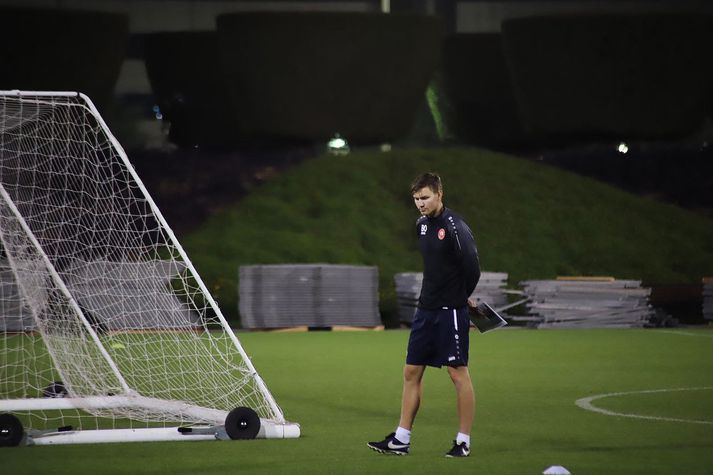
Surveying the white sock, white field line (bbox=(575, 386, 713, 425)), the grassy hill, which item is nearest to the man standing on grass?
the white sock

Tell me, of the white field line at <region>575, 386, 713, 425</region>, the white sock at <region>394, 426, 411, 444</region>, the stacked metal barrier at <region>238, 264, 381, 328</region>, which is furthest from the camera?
the stacked metal barrier at <region>238, 264, 381, 328</region>

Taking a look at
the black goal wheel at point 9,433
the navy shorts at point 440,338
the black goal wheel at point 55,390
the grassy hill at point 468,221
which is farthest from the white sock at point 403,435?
the grassy hill at point 468,221

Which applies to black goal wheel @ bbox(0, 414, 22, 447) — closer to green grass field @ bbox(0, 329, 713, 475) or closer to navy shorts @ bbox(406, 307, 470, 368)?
green grass field @ bbox(0, 329, 713, 475)

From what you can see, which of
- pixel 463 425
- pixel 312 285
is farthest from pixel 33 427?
pixel 312 285

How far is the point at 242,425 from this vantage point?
1302cm

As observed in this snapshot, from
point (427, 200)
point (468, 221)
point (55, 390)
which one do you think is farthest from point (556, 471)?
point (468, 221)

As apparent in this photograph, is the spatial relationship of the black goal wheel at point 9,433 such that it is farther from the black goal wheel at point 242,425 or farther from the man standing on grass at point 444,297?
the man standing on grass at point 444,297

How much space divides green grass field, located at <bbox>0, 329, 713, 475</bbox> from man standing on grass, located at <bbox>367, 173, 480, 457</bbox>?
571mm

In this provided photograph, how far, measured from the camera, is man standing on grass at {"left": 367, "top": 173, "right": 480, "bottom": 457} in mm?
11828

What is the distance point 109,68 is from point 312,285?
1250cm

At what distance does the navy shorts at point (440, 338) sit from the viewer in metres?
11.9

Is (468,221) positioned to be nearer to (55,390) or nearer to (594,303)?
(594,303)

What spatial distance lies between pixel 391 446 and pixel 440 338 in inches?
38.7

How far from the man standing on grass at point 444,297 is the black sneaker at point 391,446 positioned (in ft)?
1.22
